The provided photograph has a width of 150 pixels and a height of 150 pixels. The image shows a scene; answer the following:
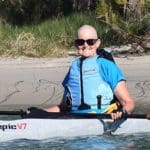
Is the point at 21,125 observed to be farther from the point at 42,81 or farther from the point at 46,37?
the point at 46,37

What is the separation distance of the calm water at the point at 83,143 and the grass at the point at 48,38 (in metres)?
5.93

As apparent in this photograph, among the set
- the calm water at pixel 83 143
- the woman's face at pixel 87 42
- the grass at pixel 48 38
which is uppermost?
the woman's face at pixel 87 42

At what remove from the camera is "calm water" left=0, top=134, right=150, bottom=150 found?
782 cm

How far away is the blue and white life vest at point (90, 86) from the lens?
24.8ft

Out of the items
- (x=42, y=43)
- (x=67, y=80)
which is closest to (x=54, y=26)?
(x=42, y=43)

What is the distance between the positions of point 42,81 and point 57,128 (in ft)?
14.4

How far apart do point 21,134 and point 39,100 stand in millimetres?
3827

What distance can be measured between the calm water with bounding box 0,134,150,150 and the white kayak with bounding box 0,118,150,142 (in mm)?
124

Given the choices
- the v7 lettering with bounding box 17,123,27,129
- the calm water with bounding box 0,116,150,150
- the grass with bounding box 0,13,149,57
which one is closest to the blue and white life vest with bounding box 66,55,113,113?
the calm water with bounding box 0,116,150,150

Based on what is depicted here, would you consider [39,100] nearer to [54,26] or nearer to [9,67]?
[9,67]

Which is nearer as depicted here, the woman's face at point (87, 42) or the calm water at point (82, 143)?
the woman's face at point (87, 42)

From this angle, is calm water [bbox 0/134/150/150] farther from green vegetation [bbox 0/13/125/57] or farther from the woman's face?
green vegetation [bbox 0/13/125/57]

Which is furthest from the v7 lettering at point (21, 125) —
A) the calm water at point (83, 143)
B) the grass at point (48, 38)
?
the grass at point (48, 38)

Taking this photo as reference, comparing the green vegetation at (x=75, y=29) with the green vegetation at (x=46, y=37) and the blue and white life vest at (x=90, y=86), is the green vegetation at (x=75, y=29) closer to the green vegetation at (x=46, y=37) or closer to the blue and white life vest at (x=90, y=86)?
the green vegetation at (x=46, y=37)
